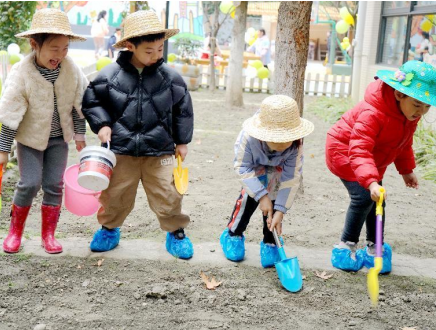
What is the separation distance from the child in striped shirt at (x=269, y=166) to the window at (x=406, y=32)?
5865mm

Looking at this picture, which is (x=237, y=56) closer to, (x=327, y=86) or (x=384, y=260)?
(x=327, y=86)

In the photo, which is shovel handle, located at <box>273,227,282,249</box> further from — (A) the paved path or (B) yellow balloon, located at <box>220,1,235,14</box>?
(B) yellow balloon, located at <box>220,1,235,14</box>

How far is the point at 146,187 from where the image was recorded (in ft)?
10.5

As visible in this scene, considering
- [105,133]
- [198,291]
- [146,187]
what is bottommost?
[198,291]

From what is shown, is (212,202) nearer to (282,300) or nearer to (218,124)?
(282,300)

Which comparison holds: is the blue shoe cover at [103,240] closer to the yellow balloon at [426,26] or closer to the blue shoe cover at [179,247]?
the blue shoe cover at [179,247]

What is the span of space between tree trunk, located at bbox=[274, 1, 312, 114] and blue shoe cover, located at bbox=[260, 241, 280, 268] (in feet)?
5.11

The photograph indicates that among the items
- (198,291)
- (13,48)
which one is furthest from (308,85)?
(198,291)

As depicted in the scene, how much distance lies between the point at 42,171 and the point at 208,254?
1097 mm

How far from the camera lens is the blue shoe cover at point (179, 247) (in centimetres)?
317

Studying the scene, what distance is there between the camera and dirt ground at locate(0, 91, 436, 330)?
8.21ft

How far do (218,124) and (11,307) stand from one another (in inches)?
245

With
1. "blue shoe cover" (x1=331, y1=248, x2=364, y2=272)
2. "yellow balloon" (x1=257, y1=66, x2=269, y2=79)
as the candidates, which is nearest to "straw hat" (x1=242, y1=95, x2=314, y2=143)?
"blue shoe cover" (x1=331, y1=248, x2=364, y2=272)

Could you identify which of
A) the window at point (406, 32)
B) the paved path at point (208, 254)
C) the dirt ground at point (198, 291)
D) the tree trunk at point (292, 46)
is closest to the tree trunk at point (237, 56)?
the window at point (406, 32)
